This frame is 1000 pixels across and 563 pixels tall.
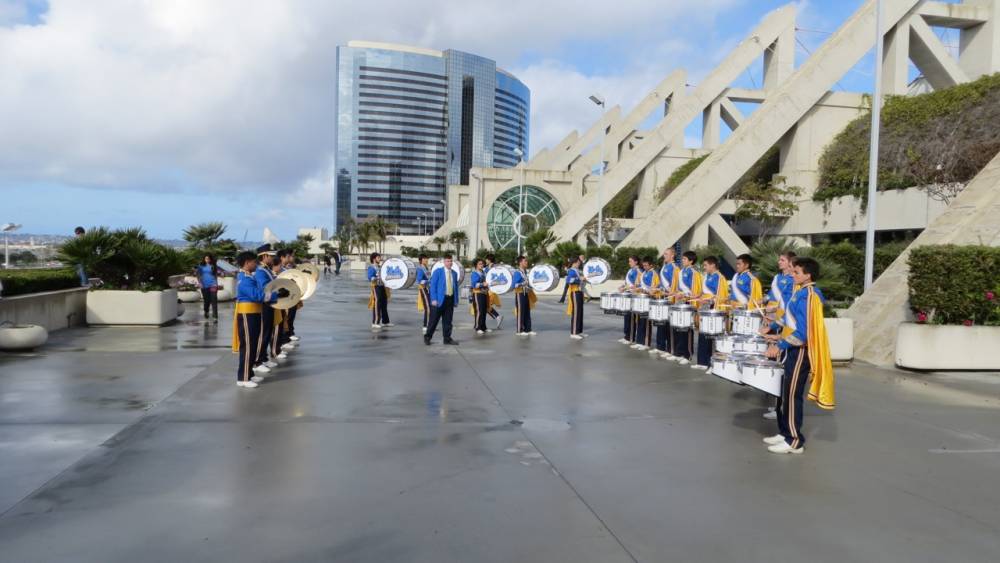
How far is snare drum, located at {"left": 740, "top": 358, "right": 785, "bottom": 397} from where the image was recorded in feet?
22.4

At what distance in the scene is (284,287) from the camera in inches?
403

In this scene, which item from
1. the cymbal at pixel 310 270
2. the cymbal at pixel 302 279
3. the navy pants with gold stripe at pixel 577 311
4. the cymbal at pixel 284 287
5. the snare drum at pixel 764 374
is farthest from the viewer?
the navy pants with gold stripe at pixel 577 311

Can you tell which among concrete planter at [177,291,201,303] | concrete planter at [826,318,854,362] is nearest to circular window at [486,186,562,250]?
concrete planter at [177,291,201,303]

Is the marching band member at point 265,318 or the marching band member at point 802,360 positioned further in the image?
the marching band member at point 265,318

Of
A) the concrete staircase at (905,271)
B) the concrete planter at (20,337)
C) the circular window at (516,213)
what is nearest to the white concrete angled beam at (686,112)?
the circular window at (516,213)

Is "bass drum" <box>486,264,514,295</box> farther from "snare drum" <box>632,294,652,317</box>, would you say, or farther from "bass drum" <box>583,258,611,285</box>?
"snare drum" <box>632,294,652,317</box>

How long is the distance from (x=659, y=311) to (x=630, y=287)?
69.2 inches

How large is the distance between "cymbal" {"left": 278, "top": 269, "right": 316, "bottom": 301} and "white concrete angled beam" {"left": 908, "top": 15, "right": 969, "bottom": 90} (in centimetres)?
3486

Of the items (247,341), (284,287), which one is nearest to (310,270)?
(284,287)

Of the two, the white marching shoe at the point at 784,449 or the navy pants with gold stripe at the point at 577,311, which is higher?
the navy pants with gold stripe at the point at 577,311

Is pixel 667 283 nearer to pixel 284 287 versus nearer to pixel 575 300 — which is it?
pixel 575 300

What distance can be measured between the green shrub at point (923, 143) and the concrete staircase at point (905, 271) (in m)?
15.5

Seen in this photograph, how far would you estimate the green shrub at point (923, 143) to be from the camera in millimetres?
28641

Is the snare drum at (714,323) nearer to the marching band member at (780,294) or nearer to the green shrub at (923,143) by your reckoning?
the marching band member at (780,294)
